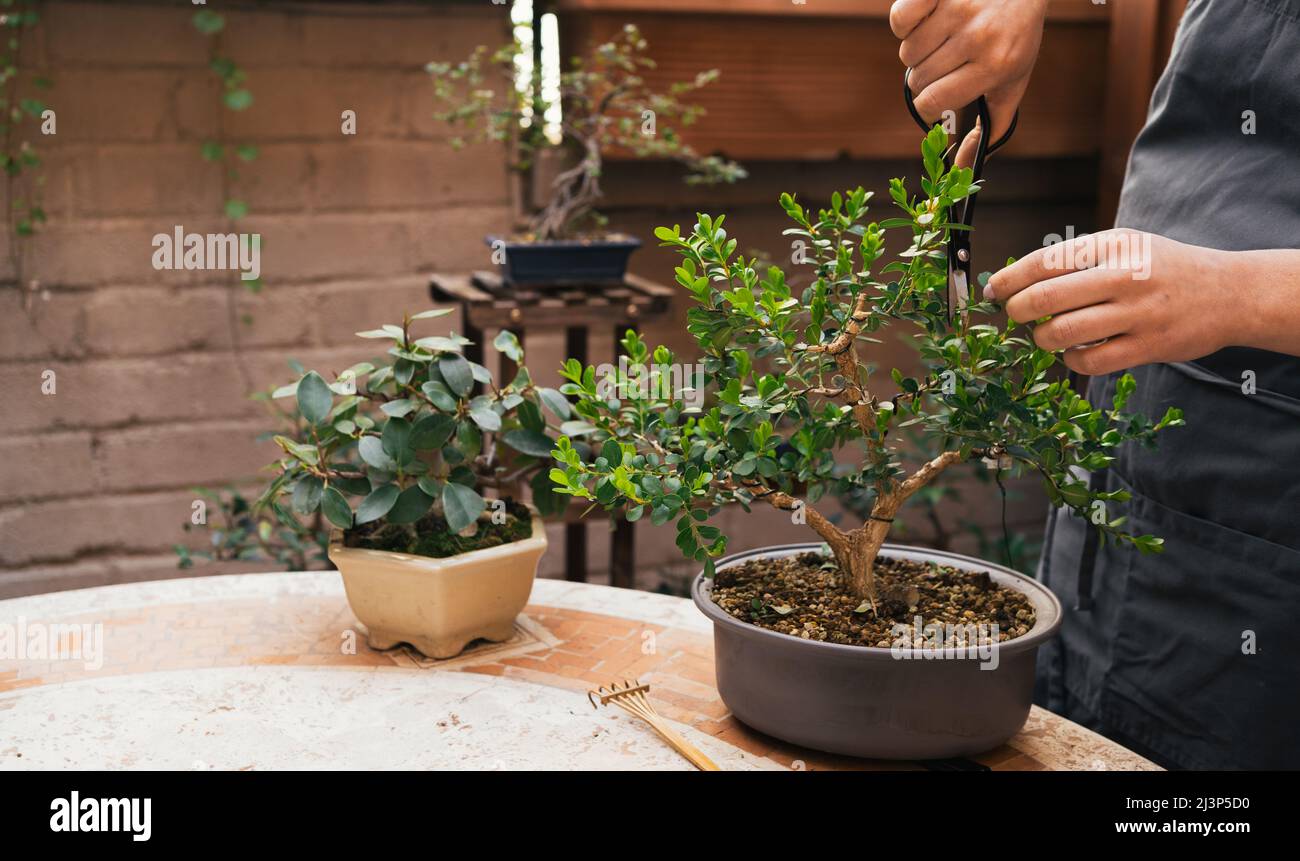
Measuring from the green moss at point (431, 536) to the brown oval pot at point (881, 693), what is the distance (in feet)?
0.99

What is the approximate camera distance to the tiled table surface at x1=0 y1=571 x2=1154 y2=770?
0.99m

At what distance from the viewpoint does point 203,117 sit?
7.45 feet

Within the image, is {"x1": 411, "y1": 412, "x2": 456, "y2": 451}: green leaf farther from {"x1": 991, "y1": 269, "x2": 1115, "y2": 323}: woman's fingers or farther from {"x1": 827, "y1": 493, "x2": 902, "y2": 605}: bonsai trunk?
{"x1": 991, "y1": 269, "x2": 1115, "y2": 323}: woman's fingers

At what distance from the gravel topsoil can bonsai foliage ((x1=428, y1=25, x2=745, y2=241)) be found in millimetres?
1117

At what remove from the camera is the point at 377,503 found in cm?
Answer: 116

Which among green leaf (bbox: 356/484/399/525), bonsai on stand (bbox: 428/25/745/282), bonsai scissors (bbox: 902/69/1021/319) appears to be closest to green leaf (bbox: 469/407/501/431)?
green leaf (bbox: 356/484/399/525)

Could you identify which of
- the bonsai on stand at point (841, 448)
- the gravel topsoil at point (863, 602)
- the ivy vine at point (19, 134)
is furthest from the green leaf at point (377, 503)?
the ivy vine at point (19, 134)

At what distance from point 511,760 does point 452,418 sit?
37 cm

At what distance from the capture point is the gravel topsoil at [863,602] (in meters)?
0.98

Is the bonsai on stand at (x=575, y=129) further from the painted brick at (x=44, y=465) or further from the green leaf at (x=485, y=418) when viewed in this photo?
the painted brick at (x=44, y=465)

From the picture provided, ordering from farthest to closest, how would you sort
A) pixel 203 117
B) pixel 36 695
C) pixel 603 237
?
1. pixel 203 117
2. pixel 603 237
3. pixel 36 695

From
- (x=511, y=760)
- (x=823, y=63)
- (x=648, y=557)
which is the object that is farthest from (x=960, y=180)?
(x=648, y=557)

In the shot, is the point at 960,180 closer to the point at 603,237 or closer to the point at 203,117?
the point at 603,237

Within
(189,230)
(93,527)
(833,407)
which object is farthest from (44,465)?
(833,407)
